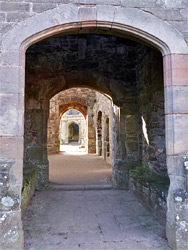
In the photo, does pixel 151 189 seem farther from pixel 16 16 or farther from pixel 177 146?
pixel 16 16

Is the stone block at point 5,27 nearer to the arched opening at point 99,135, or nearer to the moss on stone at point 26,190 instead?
the moss on stone at point 26,190

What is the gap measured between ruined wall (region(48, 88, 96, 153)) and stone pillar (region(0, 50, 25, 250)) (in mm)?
11618

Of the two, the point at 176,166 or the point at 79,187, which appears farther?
the point at 79,187

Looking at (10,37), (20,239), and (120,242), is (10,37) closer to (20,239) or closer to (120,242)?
(20,239)

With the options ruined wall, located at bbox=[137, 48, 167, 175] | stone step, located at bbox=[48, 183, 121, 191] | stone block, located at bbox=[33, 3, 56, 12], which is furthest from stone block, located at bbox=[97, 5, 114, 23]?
stone step, located at bbox=[48, 183, 121, 191]

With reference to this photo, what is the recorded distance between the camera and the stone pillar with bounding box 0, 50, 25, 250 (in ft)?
7.42

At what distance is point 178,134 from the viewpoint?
247 cm

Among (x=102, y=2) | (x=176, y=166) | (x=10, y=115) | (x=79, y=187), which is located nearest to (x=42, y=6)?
(x=102, y=2)

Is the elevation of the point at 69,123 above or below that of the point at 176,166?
above

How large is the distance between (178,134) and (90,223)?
6.30 ft

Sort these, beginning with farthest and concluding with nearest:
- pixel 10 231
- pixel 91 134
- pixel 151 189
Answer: pixel 91 134, pixel 151 189, pixel 10 231

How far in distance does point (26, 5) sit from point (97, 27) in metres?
0.90

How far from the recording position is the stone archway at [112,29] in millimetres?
2361

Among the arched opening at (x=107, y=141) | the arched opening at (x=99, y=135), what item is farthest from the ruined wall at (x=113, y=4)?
the arched opening at (x=99, y=135)
